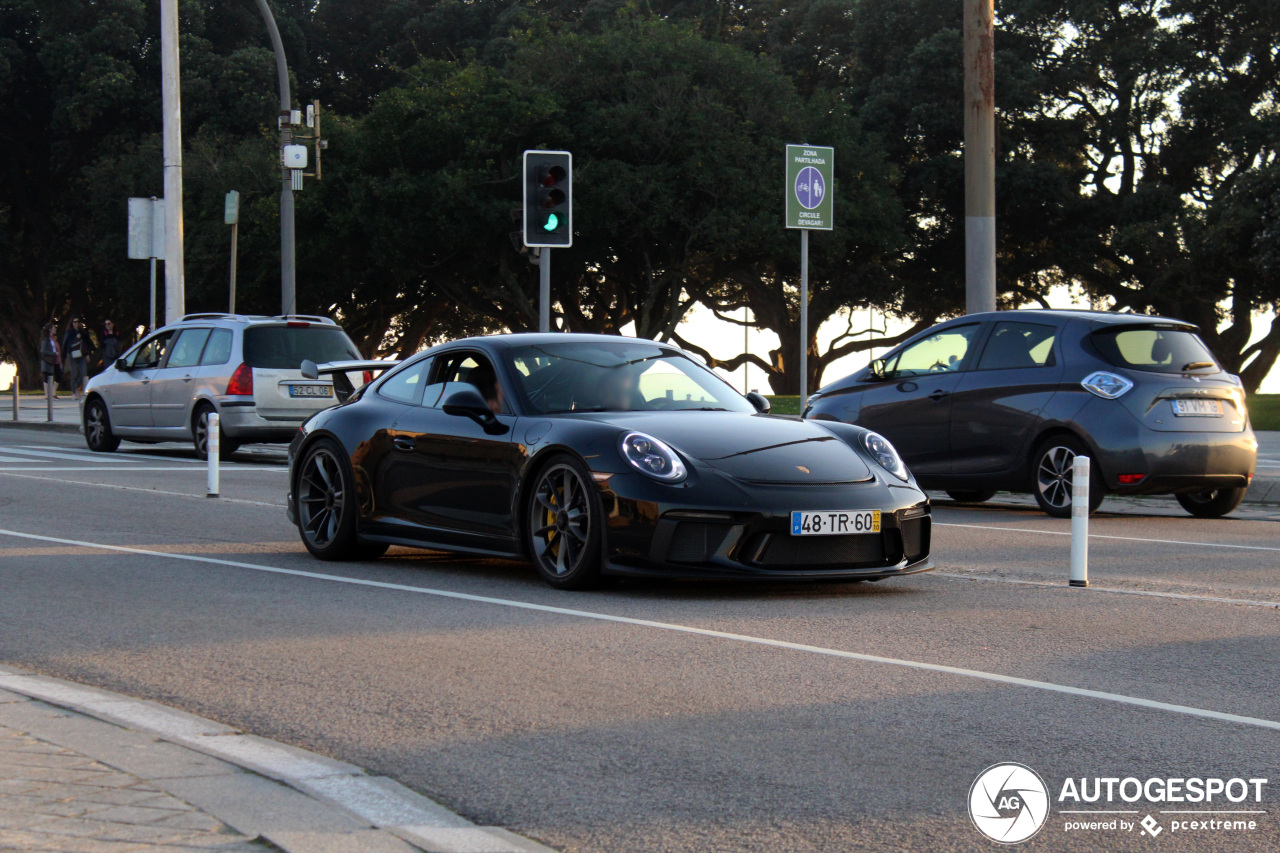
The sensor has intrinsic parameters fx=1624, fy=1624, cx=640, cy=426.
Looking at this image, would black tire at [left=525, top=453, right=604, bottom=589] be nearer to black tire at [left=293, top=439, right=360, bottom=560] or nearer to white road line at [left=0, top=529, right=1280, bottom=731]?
white road line at [left=0, top=529, right=1280, bottom=731]

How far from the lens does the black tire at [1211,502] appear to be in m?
13.6

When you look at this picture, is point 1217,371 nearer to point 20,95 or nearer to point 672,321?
point 672,321

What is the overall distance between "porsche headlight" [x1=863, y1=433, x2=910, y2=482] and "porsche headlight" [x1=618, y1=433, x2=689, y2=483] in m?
1.19

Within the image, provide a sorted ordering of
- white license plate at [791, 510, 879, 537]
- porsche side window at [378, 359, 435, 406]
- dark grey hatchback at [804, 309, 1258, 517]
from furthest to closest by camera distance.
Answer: dark grey hatchback at [804, 309, 1258, 517]
porsche side window at [378, 359, 435, 406]
white license plate at [791, 510, 879, 537]

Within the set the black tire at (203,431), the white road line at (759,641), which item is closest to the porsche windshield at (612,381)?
the white road line at (759,641)

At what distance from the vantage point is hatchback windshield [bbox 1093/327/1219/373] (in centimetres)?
1296

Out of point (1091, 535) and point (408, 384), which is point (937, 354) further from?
point (408, 384)

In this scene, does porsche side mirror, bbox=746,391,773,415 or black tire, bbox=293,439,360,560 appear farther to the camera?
black tire, bbox=293,439,360,560

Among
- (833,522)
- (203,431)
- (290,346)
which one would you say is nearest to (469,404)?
(833,522)

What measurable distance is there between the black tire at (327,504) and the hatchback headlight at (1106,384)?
5.89m

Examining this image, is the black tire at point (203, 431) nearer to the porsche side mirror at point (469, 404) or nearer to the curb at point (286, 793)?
the porsche side mirror at point (469, 404)

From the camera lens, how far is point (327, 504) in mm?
10172

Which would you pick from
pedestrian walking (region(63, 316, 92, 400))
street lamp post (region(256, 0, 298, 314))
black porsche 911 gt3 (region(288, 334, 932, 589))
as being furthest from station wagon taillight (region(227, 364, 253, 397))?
pedestrian walking (region(63, 316, 92, 400))

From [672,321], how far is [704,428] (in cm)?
3632
